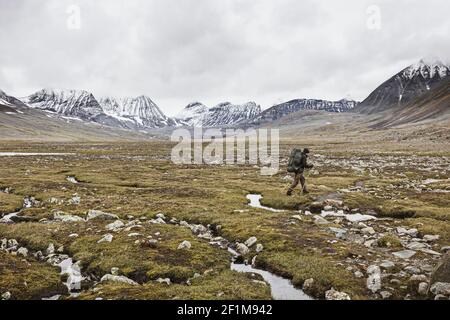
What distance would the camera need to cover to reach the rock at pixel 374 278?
11547 mm

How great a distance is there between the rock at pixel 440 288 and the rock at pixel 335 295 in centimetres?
223

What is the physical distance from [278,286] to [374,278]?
2.93 metres

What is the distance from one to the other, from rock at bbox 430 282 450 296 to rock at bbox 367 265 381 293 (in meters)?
1.45

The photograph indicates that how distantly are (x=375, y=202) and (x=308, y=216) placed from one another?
6.74 m

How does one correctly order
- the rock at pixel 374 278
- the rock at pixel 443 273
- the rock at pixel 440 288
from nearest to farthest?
the rock at pixel 440 288 < the rock at pixel 443 273 < the rock at pixel 374 278

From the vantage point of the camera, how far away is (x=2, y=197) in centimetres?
2966

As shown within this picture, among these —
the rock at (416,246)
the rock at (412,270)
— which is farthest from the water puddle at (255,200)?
the rock at (412,270)

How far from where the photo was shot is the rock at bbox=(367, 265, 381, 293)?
11547 mm

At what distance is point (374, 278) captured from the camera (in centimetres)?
1202

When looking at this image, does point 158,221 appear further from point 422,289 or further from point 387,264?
point 422,289

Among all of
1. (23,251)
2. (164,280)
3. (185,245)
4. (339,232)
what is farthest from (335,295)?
(23,251)

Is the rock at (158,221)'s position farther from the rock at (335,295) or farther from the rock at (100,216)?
the rock at (335,295)

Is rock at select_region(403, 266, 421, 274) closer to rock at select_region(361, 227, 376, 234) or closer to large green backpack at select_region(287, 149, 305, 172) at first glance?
rock at select_region(361, 227, 376, 234)
